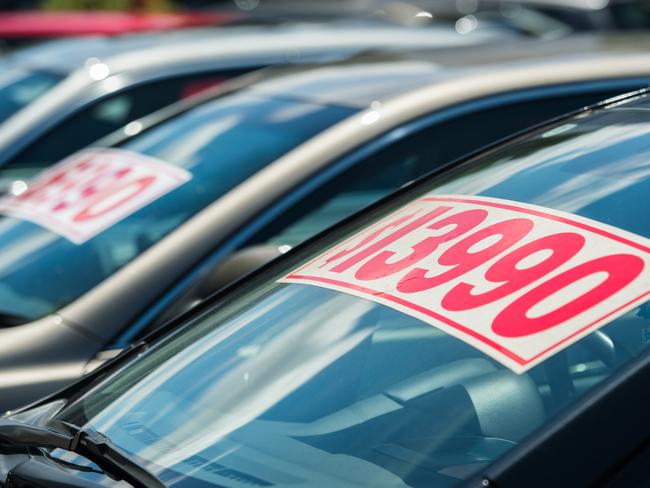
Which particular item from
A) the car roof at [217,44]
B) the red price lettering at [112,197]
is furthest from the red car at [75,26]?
the red price lettering at [112,197]

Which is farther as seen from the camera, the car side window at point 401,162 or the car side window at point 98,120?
the car side window at point 98,120

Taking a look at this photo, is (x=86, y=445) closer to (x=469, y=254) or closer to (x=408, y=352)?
(x=408, y=352)

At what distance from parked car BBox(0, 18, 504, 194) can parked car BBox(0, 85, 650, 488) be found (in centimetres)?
290

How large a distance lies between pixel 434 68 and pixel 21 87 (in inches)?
96.3

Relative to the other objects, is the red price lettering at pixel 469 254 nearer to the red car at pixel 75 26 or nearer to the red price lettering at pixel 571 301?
the red price lettering at pixel 571 301

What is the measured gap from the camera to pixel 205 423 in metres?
1.91

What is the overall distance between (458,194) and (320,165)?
3.24ft

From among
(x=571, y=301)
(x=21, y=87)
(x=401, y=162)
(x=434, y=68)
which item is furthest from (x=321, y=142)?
(x=21, y=87)

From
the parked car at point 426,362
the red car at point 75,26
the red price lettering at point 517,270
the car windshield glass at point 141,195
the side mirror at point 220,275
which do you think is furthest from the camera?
the red car at point 75,26

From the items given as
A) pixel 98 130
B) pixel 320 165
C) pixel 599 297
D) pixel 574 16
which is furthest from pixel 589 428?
pixel 574 16

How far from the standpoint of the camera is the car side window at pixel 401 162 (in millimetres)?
3115

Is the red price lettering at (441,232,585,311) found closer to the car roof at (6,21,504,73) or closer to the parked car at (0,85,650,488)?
the parked car at (0,85,650,488)

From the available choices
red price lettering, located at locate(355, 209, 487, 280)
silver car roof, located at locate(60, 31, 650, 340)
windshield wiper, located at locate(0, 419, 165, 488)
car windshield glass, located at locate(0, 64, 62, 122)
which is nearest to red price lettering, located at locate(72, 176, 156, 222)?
silver car roof, located at locate(60, 31, 650, 340)

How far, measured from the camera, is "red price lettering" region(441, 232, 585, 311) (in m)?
1.72
